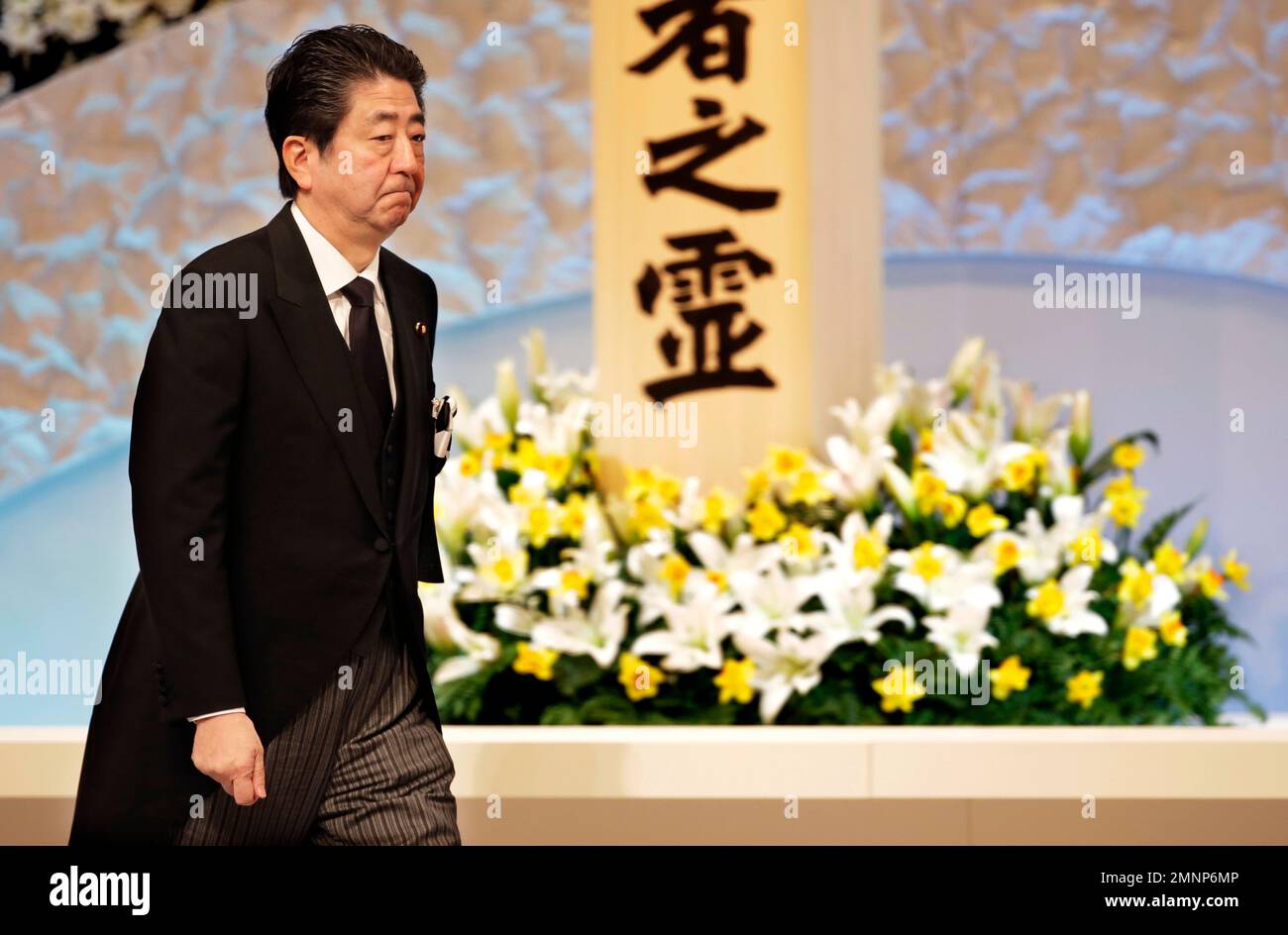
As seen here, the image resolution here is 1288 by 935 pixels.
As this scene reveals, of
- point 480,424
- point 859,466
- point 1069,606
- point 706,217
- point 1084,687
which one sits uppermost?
point 706,217

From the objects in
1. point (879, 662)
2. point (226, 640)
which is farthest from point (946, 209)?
point (226, 640)

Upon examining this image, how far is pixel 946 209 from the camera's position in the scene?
11.2 ft

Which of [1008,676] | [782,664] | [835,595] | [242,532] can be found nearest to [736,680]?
[782,664]

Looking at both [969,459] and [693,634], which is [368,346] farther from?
[969,459]

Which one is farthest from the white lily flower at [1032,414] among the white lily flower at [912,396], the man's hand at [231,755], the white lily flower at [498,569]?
the man's hand at [231,755]

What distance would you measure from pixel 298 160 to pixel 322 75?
88 millimetres

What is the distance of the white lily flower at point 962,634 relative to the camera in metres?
2.26

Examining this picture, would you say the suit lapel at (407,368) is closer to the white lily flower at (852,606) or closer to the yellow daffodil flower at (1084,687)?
the white lily flower at (852,606)

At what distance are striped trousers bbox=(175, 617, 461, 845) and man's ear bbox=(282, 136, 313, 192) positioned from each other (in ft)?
1.49

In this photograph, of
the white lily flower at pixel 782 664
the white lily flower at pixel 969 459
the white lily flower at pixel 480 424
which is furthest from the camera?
the white lily flower at pixel 480 424

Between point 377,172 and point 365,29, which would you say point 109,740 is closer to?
point 377,172

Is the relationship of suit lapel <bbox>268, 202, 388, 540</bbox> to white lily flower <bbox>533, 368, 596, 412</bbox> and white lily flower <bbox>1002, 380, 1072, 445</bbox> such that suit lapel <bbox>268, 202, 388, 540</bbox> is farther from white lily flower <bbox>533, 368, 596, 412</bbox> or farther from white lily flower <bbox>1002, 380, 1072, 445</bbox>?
white lily flower <bbox>1002, 380, 1072, 445</bbox>

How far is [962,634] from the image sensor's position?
7.49 ft

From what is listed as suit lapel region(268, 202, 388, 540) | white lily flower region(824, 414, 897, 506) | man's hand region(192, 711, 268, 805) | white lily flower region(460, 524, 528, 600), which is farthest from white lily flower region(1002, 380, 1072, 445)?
man's hand region(192, 711, 268, 805)
